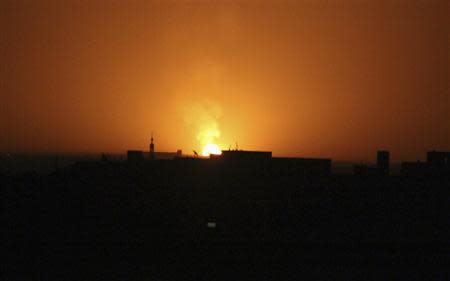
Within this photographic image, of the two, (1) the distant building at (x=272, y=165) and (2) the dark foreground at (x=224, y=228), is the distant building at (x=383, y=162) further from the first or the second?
(1) the distant building at (x=272, y=165)

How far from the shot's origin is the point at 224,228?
3003cm

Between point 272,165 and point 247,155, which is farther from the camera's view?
point 247,155

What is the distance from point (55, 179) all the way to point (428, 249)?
2876cm

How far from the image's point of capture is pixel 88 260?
19.8m

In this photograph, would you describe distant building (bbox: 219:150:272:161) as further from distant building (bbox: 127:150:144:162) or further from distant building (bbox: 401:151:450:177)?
distant building (bbox: 401:151:450:177)

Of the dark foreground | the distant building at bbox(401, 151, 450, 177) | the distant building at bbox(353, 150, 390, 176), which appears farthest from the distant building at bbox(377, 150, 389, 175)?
the dark foreground

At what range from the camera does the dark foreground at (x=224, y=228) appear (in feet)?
61.9

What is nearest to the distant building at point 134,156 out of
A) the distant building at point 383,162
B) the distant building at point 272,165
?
the distant building at point 272,165

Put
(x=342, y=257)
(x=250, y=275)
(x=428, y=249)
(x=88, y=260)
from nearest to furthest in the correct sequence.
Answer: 1. (x=250, y=275)
2. (x=88, y=260)
3. (x=342, y=257)
4. (x=428, y=249)

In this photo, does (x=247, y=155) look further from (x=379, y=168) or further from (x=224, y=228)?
(x=224, y=228)

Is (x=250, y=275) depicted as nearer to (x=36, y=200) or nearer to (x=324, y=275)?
(x=324, y=275)

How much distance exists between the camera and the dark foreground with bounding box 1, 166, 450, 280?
743 inches

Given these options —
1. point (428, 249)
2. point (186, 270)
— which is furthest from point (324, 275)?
point (428, 249)

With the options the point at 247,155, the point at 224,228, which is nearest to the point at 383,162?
the point at 247,155
